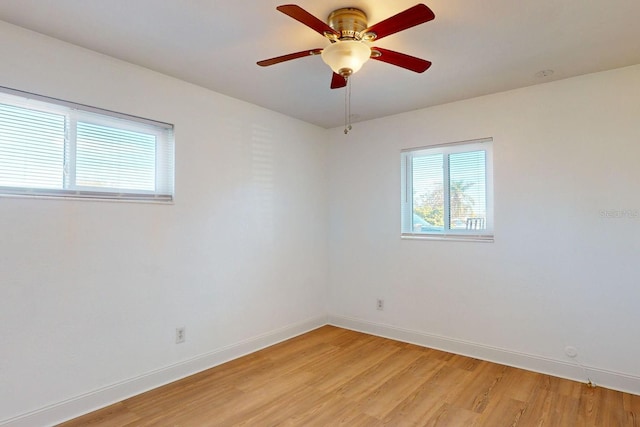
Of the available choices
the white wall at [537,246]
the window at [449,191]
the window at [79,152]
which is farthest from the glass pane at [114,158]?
the window at [449,191]

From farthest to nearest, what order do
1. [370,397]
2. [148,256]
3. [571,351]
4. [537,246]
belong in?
[537,246] → [571,351] → [148,256] → [370,397]

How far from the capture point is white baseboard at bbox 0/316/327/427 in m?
2.10

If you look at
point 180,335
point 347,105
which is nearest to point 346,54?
point 347,105

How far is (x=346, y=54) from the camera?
6.18 feet

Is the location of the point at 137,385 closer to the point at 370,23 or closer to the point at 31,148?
the point at 31,148

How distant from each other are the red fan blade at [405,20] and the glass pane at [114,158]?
1937 millimetres

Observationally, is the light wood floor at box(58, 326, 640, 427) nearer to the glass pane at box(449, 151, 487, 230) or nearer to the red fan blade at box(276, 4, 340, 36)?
the glass pane at box(449, 151, 487, 230)

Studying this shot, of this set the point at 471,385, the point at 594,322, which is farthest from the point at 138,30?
the point at 594,322

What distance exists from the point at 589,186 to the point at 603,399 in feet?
5.16

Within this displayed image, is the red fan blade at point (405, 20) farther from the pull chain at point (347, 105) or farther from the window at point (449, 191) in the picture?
the window at point (449, 191)

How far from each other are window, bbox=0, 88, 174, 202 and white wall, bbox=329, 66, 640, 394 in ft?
7.64

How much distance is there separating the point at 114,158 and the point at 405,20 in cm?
218

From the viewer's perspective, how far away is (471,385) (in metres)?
2.70

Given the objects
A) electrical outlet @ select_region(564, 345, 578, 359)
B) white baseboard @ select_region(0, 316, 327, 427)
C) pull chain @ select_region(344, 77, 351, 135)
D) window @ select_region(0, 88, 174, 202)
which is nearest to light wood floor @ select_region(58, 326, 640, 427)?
white baseboard @ select_region(0, 316, 327, 427)
